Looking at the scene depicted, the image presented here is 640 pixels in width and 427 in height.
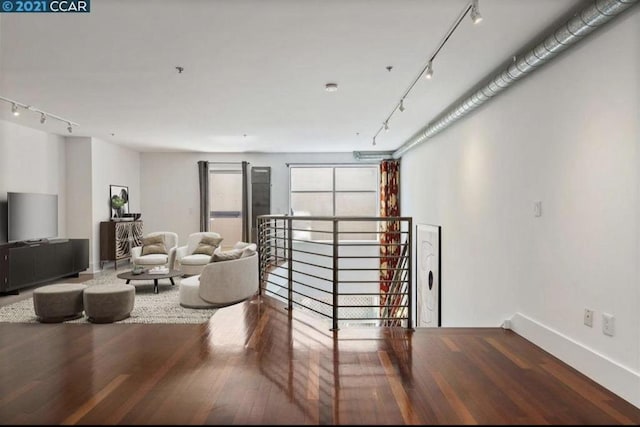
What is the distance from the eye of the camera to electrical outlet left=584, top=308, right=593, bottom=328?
254 centimetres

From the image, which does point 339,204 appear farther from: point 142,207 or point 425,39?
point 425,39

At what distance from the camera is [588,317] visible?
257cm

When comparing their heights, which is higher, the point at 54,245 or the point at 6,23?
the point at 6,23

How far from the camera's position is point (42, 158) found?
6.45 metres

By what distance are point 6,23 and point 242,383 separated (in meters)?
3.15

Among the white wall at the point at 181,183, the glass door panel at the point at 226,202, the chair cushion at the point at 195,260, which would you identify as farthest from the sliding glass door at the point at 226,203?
the chair cushion at the point at 195,260

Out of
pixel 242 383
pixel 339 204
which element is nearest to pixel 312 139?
pixel 339 204

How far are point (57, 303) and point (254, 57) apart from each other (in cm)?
348

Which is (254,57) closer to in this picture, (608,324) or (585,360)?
(608,324)

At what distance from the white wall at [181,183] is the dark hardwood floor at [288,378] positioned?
519 centimetres

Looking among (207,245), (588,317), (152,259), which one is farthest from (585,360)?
(152,259)

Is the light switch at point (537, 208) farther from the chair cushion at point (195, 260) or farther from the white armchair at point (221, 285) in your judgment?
the chair cushion at point (195, 260)

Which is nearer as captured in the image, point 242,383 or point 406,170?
point 242,383

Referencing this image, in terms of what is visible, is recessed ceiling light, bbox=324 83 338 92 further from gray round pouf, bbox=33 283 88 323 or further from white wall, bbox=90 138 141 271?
white wall, bbox=90 138 141 271
